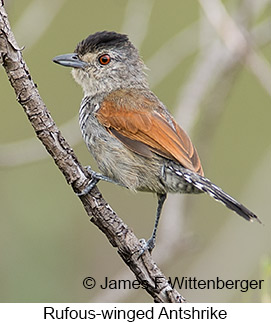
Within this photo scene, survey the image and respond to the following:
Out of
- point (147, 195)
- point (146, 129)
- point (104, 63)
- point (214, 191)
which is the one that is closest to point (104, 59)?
point (104, 63)

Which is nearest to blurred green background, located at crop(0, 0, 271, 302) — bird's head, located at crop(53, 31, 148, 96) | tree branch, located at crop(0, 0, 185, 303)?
bird's head, located at crop(53, 31, 148, 96)

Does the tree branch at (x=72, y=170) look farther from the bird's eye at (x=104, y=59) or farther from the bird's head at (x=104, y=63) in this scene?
the bird's eye at (x=104, y=59)

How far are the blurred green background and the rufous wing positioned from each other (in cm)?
71

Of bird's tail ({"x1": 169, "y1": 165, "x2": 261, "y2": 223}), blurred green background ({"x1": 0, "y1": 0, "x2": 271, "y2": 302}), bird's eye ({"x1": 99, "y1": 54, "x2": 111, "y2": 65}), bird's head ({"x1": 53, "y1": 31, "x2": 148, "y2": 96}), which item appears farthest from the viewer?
blurred green background ({"x1": 0, "y1": 0, "x2": 271, "y2": 302})

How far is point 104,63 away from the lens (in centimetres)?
508

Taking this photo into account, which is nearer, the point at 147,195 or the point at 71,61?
the point at 71,61

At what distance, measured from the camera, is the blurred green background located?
17.6 feet

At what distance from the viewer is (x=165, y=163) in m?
4.44

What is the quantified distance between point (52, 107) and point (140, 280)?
3936 millimetres

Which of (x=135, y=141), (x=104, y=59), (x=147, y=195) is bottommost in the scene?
(x=135, y=141)

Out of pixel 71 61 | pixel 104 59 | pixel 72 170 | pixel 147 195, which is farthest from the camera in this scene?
pixel 147 195

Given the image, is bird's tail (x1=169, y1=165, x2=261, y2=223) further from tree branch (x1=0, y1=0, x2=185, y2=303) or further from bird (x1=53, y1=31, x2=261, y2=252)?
tree branch (x1=0, y1=0, x2=185, y2=303)

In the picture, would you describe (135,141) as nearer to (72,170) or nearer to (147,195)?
(72,170)

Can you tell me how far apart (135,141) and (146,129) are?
0.12 meters
